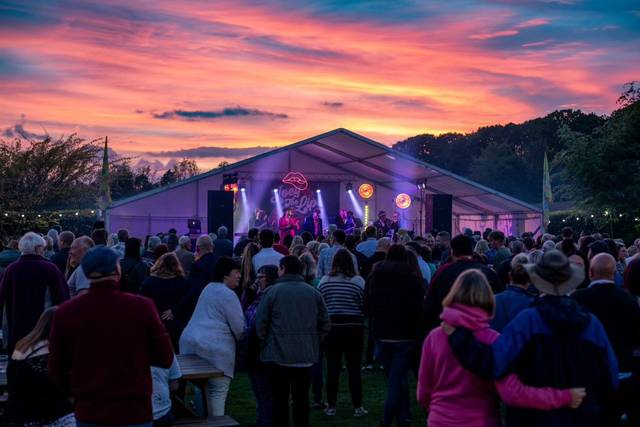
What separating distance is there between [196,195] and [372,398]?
19746mm

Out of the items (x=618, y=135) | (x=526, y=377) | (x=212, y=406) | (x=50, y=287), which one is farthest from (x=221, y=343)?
(x=618, y=135)

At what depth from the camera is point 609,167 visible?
2984 centimetres

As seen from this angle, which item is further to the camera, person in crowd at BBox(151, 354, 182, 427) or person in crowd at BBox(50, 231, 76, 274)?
person in crowd at BBox(50, 231, 76, 274)

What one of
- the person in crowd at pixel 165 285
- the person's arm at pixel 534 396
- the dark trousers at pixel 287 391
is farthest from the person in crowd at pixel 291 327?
the person's arm at pixel 534 396

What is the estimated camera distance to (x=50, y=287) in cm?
690

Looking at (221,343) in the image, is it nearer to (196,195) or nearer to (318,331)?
(318,331)

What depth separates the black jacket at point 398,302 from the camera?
7.00 m

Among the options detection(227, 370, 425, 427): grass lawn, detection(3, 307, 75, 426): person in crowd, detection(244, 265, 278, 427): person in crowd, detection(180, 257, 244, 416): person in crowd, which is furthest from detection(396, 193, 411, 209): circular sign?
detection(3, 307, 75, 426): person in crowd

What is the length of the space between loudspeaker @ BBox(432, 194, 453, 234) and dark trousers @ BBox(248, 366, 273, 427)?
689 inches

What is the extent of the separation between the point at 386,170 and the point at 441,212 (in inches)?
216

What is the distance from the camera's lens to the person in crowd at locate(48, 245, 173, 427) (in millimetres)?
3844

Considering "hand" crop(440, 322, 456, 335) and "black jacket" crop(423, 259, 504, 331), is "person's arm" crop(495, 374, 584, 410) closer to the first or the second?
"hand" crop(440, 322, 456, 335)

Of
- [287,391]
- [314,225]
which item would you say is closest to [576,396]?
[287,391]

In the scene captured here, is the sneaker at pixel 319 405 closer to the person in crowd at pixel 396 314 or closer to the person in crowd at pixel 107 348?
the person in crowd at pixel 396 314
